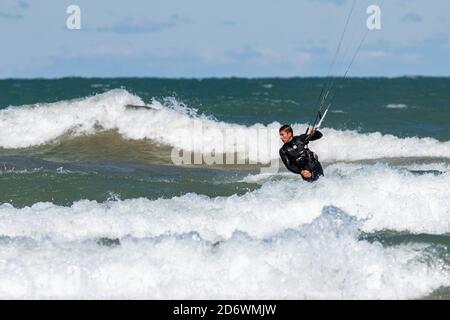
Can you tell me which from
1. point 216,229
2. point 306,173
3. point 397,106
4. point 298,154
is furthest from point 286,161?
point 397,106

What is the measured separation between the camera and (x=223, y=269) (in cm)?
964

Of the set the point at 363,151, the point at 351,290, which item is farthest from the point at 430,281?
the point at 363,151

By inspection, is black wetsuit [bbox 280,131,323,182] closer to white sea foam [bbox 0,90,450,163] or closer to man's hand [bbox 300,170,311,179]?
man's hand [bbox 300,170,311,179]

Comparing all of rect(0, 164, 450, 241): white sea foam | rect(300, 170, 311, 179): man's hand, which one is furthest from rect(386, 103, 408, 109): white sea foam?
rect(300, 170, 311, 179): man's hand

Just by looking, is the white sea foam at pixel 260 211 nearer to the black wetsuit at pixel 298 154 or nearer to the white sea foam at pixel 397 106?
the black wetsuit at pixel 298 154

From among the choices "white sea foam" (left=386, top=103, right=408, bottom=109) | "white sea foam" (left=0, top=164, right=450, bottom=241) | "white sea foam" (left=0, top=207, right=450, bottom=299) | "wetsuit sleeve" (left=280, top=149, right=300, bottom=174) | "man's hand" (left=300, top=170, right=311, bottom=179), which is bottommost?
"white sea foam" (left=0, top=207, right=450, bottom=299)

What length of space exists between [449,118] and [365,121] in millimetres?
3252

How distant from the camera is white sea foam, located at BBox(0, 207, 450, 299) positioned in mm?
9297

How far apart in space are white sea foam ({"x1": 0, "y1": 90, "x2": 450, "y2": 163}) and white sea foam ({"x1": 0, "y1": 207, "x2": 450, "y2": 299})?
38.9 feet

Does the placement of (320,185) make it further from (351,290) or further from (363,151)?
(363,151)

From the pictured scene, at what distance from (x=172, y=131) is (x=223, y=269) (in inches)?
592

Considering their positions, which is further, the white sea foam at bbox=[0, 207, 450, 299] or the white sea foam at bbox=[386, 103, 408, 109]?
the white sea foam at bbox=[386, 103, 408, 109]

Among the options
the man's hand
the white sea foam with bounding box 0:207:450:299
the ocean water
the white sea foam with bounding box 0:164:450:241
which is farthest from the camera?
the man's hand

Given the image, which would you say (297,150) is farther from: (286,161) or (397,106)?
(397,106)
